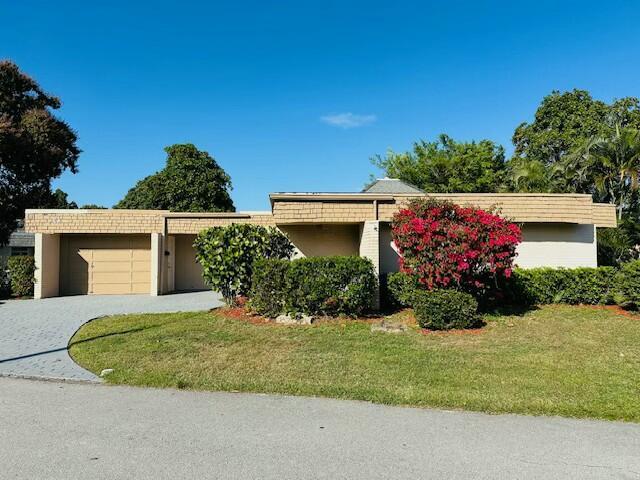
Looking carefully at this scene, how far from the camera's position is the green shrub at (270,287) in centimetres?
1021

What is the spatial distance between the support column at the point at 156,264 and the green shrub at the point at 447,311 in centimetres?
1142

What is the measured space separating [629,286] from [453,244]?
5.07 meters

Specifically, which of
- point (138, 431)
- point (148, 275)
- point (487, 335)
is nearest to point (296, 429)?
point (138, 431)

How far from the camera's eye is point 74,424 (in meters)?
4.26

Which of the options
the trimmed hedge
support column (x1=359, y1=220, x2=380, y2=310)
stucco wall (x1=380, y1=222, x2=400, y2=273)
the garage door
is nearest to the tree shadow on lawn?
the trimmed hedge

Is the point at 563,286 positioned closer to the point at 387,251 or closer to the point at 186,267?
the point at 387,251

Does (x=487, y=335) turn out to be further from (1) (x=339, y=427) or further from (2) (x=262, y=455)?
(2) (x=262, y=455)

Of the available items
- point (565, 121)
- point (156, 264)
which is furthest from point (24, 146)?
point (565, 121)

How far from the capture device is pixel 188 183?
103 ft

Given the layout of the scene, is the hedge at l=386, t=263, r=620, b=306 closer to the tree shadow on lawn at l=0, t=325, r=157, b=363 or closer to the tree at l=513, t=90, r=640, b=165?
the tree shadow on lawn at l=0, t=325, r=157, b=363

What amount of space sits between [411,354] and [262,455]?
4153 mm

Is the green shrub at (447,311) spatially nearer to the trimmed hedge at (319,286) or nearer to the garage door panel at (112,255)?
the trimmed hedge at (319,286)

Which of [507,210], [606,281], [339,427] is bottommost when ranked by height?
[339,427]

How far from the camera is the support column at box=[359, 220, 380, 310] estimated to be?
1145 centimetres
